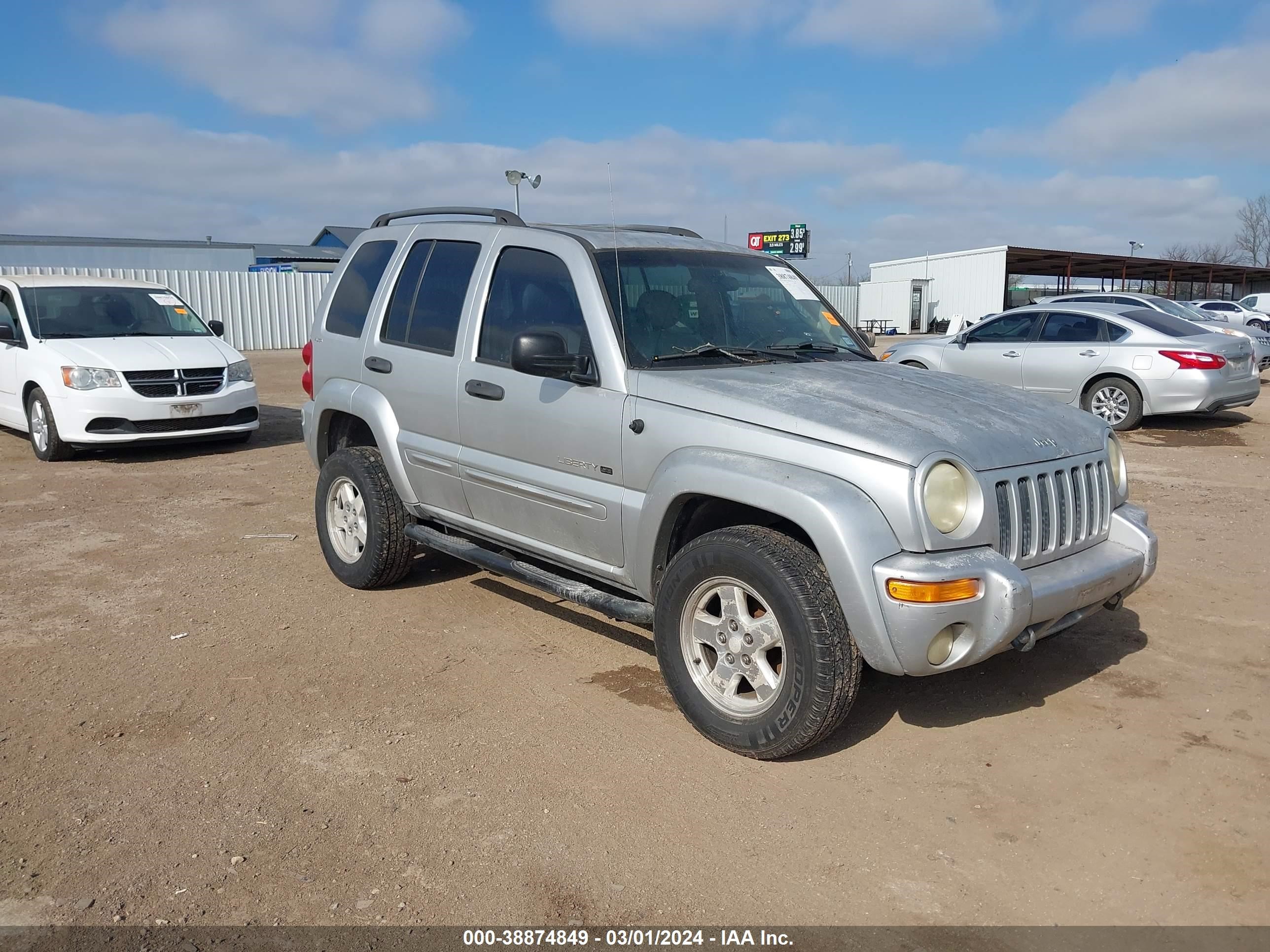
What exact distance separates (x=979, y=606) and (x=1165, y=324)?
10.7 m

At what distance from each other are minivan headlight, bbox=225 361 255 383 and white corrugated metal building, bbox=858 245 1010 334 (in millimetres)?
33458

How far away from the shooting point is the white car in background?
26.3 m

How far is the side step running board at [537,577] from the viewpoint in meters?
4.30

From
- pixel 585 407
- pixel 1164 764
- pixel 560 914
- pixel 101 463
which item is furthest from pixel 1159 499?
pixel 101 463

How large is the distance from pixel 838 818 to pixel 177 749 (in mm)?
2474

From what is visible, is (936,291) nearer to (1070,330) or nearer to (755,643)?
(1070,330)

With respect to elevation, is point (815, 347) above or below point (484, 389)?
above

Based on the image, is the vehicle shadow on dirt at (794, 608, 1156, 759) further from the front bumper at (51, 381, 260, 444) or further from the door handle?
the front bumper at (51, 381, 260, 444)

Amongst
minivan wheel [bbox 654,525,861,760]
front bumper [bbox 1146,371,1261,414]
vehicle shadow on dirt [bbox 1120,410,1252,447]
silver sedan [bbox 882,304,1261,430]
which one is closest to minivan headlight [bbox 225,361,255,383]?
silver sedan [bbox 882,304,1261,430]

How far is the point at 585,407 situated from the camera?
4.40m

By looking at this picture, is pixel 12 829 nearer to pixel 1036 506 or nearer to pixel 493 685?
pixel 493 685

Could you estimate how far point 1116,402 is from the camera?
12.2 metres

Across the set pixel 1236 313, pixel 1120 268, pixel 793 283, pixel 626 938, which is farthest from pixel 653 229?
pixel 1120 268

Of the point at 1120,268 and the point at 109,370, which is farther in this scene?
the point at 1120,268
